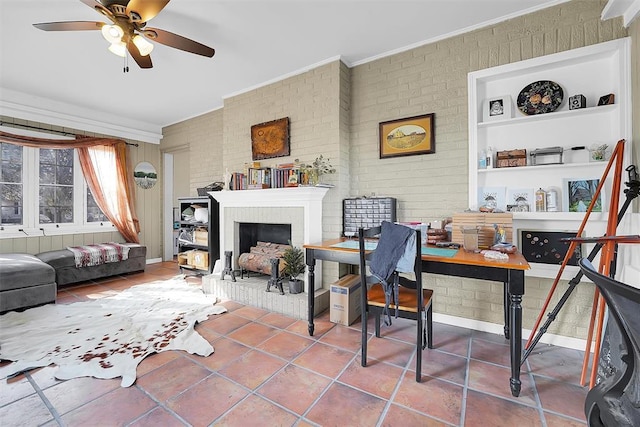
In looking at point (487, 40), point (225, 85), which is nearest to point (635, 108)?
point (487, 40)

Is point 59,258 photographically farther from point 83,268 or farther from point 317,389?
point 317,389

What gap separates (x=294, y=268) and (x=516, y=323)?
6.44ft

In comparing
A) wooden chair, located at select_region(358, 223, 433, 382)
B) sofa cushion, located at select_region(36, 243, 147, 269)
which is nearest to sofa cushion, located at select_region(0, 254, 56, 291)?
sofa cushion, located at select_region(36, 243, 147, 269)

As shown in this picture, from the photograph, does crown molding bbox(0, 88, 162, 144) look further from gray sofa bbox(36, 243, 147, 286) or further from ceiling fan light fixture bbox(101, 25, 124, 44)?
ceiling fan light fixture bbox(101, 25, 124, 44)

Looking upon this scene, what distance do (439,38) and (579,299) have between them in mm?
2553

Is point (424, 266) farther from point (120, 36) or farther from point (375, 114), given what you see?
point (120, 36)

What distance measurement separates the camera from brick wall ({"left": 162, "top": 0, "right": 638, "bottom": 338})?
7.29ft

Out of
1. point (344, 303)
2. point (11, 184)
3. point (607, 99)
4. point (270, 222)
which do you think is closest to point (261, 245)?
point (270, 222)

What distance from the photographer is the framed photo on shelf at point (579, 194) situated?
211 cm

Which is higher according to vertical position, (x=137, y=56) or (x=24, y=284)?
(x=137, y=56)

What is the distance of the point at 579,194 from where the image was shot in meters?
2.17

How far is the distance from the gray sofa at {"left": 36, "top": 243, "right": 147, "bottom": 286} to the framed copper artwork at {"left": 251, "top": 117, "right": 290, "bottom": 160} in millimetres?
2814

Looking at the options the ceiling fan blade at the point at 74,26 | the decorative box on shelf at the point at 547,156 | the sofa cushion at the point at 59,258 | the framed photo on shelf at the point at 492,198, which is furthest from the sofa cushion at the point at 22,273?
the decorative box on shelf at the point at 547,156

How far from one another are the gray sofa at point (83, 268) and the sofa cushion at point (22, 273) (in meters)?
0.49
